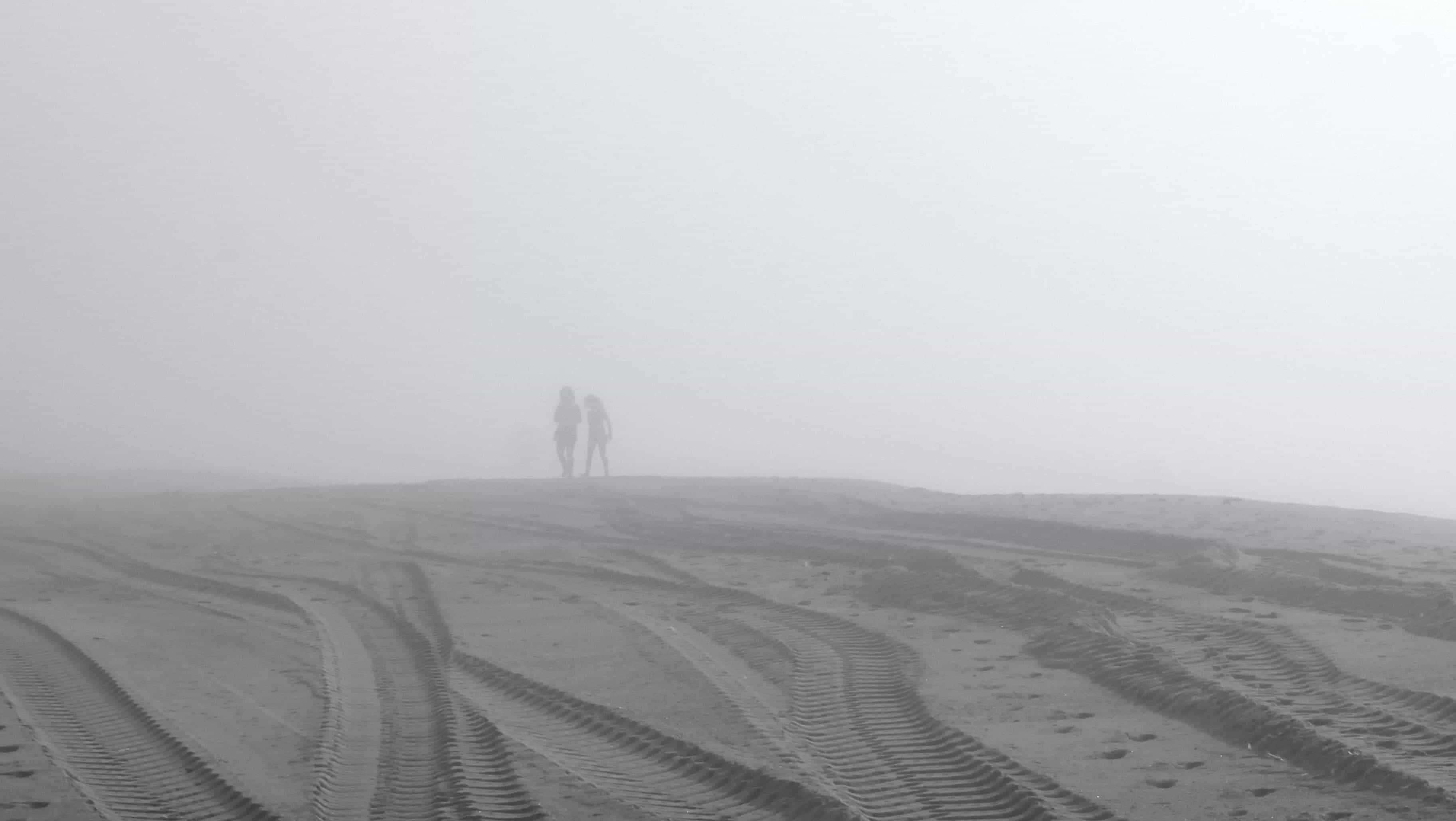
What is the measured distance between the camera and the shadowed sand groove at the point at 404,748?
16.2 ft

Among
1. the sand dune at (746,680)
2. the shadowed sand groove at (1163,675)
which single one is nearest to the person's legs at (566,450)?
the sand dune at (746,680)

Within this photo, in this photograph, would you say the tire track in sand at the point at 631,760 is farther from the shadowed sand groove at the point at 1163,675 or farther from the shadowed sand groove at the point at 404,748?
the shadowed sand groove at the point at 1163,675

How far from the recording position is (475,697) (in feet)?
21.7

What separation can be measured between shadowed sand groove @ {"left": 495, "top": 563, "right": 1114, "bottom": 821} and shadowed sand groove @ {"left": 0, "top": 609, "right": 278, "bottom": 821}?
2.10m

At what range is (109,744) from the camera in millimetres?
5855

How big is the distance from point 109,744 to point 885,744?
322 cm

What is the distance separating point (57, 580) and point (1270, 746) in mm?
9688

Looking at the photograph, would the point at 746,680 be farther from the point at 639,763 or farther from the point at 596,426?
the point at 596,426

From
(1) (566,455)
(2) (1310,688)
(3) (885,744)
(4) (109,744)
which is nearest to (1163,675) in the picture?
(2) (1310,688)

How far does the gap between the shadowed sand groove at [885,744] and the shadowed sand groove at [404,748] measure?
1208 millimetres

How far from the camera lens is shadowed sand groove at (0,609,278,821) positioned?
16.4ft

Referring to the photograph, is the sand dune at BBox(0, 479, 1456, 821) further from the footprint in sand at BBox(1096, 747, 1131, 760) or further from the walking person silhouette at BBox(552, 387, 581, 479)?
the walking person silhouette at BBox(552, 387, 581, 479)

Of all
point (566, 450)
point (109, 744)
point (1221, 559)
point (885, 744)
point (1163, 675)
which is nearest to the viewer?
point (885, 744)

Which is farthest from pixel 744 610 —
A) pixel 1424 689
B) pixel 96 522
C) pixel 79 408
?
pixel 79 408
